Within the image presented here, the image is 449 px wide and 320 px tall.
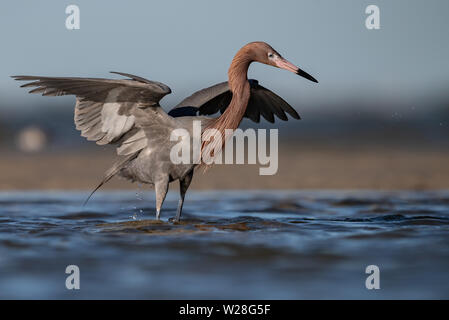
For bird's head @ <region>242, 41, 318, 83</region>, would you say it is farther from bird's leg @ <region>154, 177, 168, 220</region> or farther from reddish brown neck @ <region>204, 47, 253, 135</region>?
bird's leg @ <region>154, 177, 168, 220</region>

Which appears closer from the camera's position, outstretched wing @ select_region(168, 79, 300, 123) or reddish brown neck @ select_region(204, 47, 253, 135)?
reddish brown neck @ select_region(204, 47, 253, 135)

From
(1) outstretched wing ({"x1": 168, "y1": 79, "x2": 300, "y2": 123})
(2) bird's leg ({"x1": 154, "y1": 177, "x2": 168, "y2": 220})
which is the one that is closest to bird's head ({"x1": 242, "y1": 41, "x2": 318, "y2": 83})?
(1) outstretched wing ({"x1": 168, "y1": 79, "x2": 300, "y2": 123})

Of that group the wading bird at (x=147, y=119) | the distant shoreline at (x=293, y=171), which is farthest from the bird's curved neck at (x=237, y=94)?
the distant shoreline at (x=293, y=171)

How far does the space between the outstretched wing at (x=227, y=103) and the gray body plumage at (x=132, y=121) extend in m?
0.05

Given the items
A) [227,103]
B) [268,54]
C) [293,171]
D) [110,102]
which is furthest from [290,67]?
[293,171]

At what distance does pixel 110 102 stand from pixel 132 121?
0.34m

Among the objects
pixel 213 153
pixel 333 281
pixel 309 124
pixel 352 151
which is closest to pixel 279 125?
pixel 309 124

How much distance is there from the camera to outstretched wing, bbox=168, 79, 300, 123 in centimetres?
908

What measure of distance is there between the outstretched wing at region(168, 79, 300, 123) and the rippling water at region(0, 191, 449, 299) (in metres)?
1.36

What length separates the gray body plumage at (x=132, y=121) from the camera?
7.67m

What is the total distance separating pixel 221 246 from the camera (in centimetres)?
684

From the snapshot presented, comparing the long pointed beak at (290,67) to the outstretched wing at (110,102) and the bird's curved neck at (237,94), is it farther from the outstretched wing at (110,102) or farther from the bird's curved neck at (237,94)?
the outstretched wing at (110,102)

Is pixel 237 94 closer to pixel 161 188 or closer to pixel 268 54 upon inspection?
pixel 268 54
